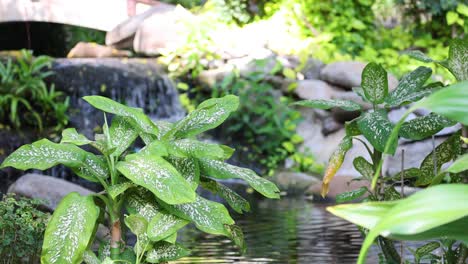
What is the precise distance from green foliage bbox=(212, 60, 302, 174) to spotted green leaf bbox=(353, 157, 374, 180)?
299 inches

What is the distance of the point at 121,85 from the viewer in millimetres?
11570

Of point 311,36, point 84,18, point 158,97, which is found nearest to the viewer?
point 158,97

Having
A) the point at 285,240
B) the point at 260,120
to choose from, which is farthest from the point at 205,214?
the point at 260,120

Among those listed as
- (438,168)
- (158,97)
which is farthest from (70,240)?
(158,97)

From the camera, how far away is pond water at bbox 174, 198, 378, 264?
4.83 metres

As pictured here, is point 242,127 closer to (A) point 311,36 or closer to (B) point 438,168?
(A) point 311,36

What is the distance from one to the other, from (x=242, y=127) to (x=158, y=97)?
1399mm

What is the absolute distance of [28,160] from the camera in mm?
2691

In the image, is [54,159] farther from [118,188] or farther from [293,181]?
[293,181]

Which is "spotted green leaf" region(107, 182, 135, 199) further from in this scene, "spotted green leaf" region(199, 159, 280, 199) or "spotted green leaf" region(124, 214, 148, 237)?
"spotted green leaf" region(199, 159, 280, 199)

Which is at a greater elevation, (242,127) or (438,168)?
(438,168)

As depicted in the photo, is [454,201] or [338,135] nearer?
[454,201]

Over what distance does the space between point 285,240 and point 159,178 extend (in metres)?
3.15

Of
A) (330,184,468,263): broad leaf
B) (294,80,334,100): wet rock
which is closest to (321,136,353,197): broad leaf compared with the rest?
(330,184,468,263): broad leaf
